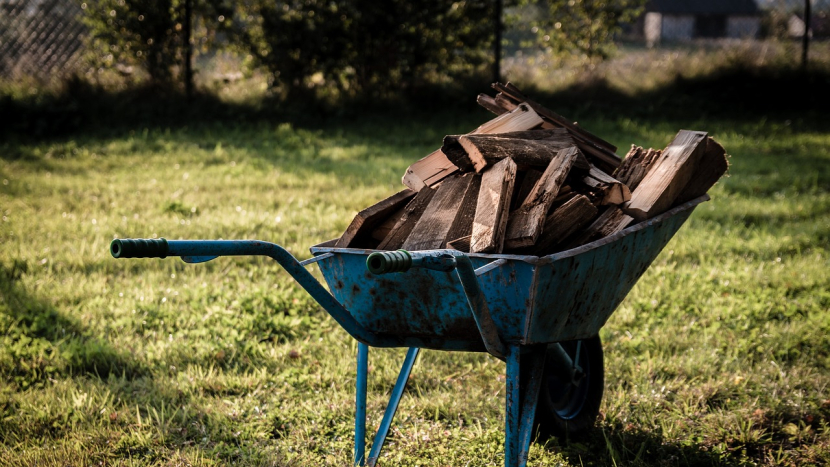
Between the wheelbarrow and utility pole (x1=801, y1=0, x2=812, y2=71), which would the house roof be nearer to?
utility pole (x1=801, y1=0, x2=812, y2=71)

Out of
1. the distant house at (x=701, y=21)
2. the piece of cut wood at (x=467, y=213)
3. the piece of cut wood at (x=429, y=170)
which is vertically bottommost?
the piece of cut wood at (x=467, y=213)

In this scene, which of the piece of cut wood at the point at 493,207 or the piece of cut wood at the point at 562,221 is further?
the piece of cut wood at the point at 562,221

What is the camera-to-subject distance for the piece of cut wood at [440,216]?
2535 mm

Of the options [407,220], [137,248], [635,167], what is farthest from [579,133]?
[137,248]

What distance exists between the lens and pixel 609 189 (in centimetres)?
271

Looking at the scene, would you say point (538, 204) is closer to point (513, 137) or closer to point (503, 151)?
point (503, 151)

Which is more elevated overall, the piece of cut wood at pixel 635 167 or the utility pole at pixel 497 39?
the utility pole at pixel 497 39

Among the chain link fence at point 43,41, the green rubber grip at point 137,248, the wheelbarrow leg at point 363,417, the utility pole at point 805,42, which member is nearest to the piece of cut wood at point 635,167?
the wheelbarrow leg at point 363,417

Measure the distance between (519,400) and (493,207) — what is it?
0.66 meters

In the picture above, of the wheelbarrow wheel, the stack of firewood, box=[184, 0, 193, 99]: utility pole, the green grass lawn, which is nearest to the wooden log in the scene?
the stack of firewood

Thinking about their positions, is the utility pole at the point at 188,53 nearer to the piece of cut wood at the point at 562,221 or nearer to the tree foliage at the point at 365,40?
the tree foliage at the point at 365,40

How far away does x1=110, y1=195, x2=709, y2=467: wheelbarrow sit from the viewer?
2.17 metres

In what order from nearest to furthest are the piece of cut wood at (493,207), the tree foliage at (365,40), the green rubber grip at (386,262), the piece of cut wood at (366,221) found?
the green rubber grip at (386,262)
the piece of cut wood at (493,207)
the piece of cut wood at (366,221)
the tree foliage at (365,40)

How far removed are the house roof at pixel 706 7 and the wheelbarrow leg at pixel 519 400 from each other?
36.6 ft
